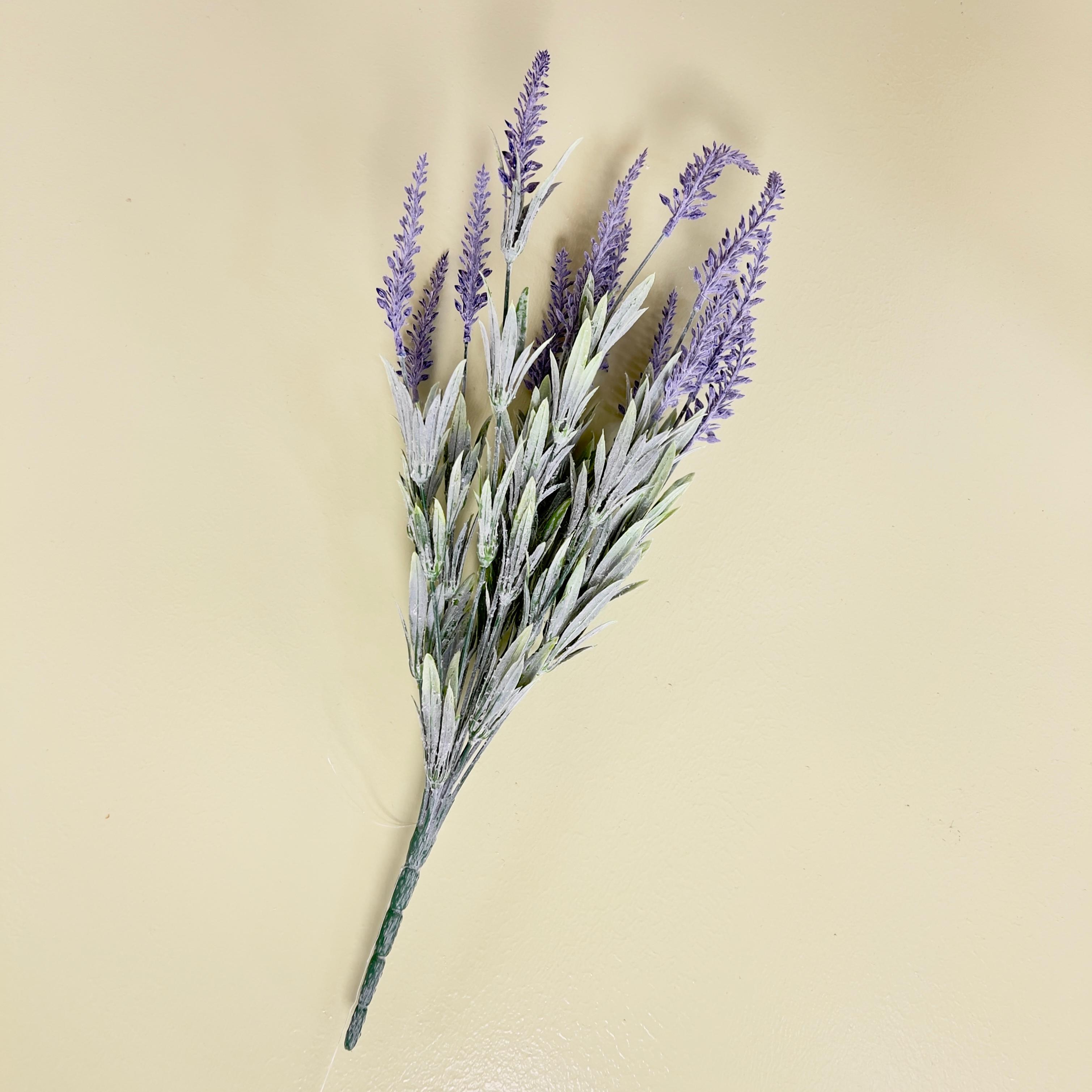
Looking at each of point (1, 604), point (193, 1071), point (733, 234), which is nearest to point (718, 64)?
point (733, 234)

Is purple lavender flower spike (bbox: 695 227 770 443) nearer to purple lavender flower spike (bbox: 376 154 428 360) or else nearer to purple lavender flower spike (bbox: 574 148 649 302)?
purple lavender flower spike (bbox: 574 148 649 302)

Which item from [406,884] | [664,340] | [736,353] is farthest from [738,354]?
[406,884]

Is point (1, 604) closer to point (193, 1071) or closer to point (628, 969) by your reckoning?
point (193, 1071)

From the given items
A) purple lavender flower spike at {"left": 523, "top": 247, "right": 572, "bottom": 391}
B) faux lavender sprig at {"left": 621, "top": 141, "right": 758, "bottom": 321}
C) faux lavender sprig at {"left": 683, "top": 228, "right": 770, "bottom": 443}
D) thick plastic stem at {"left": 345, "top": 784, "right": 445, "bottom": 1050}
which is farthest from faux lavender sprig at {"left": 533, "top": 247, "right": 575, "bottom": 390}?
thick plastic stem at {"left": 345, "top": 784, "right": 445, "bottom": 1050}

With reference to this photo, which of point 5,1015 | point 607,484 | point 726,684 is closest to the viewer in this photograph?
point 607,484

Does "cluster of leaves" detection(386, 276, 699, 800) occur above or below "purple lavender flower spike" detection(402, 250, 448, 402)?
below

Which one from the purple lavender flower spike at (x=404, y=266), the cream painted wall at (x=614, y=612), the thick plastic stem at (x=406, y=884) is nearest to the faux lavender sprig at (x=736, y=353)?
the cream painted wall at (x=614, y=612)
